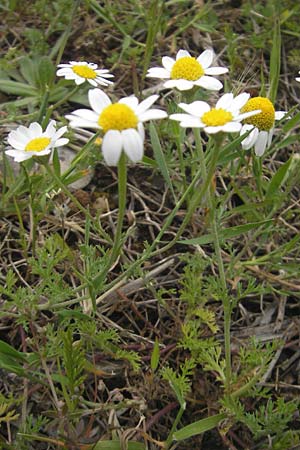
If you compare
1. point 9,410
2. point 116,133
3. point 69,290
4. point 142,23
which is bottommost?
point 9,410

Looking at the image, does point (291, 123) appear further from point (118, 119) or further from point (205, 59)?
point (118, 119)

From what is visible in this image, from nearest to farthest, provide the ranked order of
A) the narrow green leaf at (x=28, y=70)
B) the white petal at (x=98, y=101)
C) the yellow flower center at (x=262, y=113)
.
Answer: the white petal at (x=98, y=101), the yellow flower center at (x=262, y=113), the narrow green leaf at (x=28, y=70)

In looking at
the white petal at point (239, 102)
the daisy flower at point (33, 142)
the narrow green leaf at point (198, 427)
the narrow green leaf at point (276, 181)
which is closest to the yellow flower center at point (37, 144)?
the daisy flower at point (33, 142)

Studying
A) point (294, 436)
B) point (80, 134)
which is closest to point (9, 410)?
point (294, 436)

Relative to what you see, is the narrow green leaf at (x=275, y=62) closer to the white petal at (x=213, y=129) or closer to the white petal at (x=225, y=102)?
the white petal at (x=225, y=102)

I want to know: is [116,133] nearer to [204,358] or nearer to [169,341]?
[204,358]

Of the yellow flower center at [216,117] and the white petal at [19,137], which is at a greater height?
the yellow flower center at [216,117]

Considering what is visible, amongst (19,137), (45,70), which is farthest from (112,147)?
(45,70)
